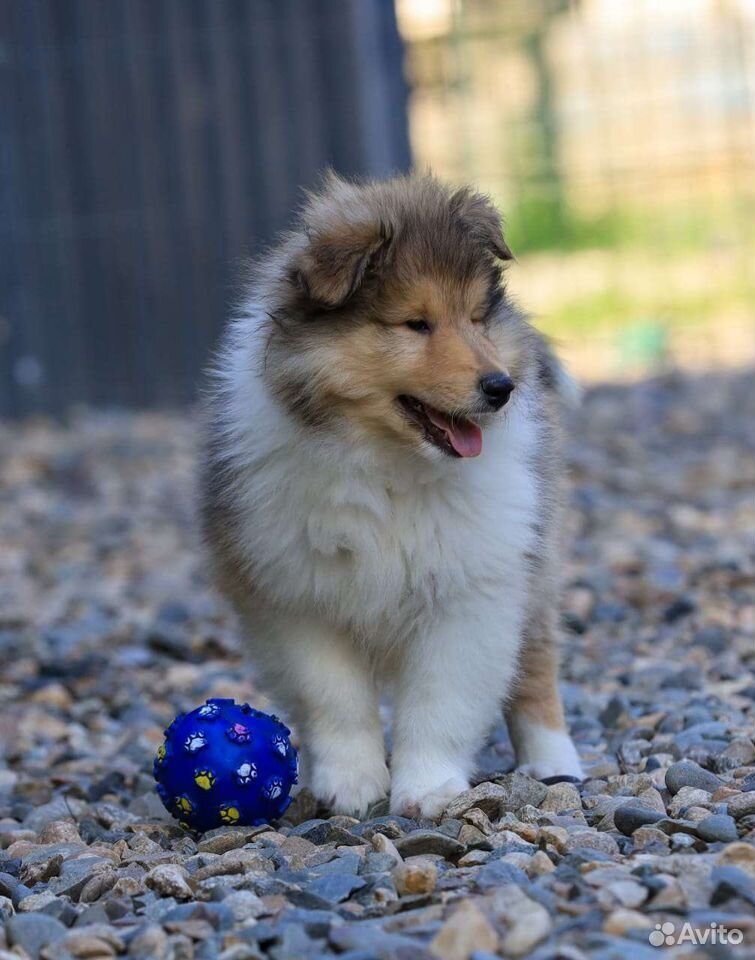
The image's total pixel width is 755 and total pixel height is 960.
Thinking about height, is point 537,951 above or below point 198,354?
below

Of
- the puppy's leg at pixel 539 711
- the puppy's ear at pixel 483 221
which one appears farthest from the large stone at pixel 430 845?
the puppy's ear at pixel 483 221

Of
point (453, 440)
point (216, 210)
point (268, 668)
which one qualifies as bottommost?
point (268, 668)

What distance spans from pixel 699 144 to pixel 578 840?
995 centimetres

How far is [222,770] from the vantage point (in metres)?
3.44

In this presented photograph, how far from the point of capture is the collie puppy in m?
3.48

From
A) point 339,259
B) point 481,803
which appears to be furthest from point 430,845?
point 339,259

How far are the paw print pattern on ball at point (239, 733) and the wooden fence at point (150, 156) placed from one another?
669cm

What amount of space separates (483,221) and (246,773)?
1.40 metres

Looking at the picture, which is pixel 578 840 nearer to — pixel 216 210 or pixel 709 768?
pixel 709 768

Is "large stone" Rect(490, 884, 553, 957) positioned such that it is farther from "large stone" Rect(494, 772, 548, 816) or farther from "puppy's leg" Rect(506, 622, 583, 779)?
"puppy's leg" Rect(506, 622, 583, 779)

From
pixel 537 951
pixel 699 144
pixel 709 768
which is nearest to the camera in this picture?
pixel 537 951

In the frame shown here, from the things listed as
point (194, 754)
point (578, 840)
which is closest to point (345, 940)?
point (578, 840)

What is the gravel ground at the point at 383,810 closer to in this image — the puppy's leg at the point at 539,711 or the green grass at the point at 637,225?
the puppy's leg at the point at 539,711

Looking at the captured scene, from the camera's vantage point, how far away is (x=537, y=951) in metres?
2.42
